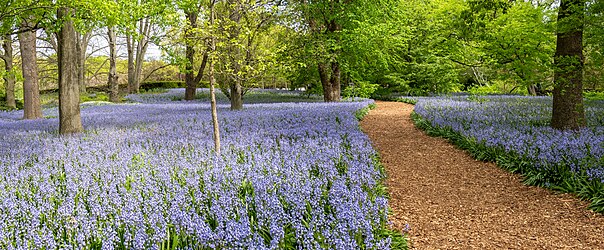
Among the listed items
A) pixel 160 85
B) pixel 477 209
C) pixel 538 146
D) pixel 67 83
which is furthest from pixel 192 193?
pixel 160 85

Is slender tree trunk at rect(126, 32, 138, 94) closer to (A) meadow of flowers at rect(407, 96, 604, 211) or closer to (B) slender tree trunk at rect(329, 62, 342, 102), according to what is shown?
(B) slender tree trunk at rect(329, 62, 342, 102)

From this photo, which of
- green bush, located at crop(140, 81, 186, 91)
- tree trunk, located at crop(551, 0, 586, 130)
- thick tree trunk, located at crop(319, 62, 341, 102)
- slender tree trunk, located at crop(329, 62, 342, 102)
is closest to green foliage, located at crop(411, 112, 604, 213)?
tree trunk, located at crop(551, 0, 586, 130)

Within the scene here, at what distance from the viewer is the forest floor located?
14.9 ft

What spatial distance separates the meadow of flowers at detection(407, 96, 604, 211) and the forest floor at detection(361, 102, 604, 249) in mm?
230

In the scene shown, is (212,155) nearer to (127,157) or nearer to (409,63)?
(127,157)

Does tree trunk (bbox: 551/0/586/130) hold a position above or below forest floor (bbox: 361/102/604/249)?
above

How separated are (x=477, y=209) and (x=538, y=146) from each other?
8.46ft

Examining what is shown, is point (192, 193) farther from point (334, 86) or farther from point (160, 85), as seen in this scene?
point (160, 85)

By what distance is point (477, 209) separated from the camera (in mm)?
5594

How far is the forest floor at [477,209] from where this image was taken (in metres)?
4.54

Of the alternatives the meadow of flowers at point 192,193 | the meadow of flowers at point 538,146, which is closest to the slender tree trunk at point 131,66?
the meadow of flowers at point 192,193

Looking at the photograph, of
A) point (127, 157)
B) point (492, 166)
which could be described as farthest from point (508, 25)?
point (127, 157)

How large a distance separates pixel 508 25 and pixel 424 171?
15.2m

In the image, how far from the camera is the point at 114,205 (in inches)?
177
